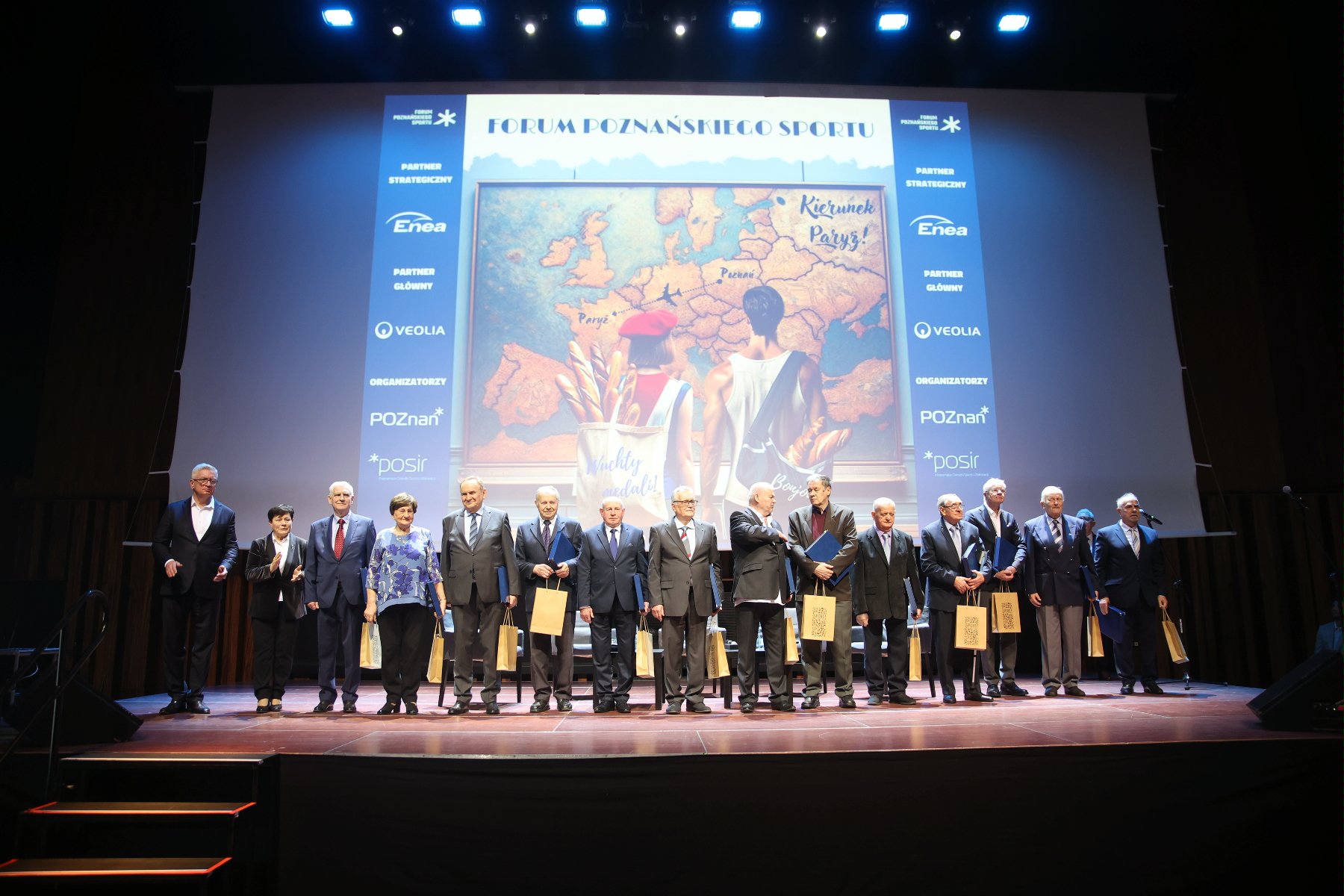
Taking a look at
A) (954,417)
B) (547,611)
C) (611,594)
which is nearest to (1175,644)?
(954,417)

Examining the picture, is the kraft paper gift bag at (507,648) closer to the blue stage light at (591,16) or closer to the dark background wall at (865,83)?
the dark background wall at (865,83)

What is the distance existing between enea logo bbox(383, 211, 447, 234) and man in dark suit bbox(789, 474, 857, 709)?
4165mm

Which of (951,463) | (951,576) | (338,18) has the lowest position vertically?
(951,576)

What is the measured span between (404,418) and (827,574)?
387cm

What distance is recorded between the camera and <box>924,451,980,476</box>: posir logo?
7191 millimetres

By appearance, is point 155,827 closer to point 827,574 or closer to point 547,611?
point 547,611

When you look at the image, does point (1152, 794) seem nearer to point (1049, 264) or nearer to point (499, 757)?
point (499, 757)

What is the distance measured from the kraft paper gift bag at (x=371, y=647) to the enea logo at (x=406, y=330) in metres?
2.67

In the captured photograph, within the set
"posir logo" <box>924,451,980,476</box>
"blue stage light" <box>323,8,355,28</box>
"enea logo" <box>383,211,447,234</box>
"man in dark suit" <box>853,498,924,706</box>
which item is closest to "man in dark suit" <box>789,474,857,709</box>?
"man in dark suit" <box>853,498,924,706</box>

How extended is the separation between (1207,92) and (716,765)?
8441 mm

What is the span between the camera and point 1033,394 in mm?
7395

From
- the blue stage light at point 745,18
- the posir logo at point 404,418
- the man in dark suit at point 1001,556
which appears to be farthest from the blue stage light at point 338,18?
the man in dark suit at point 1001,556

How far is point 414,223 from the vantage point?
7.50 meters

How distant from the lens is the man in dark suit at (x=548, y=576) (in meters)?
5.65
